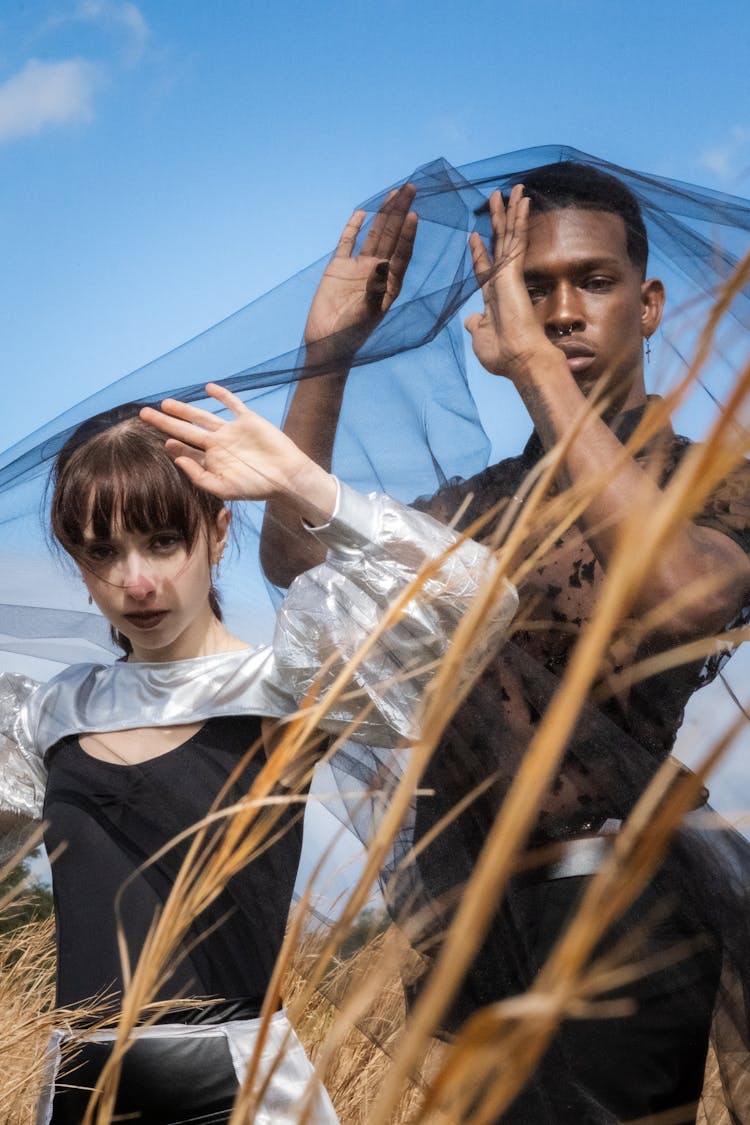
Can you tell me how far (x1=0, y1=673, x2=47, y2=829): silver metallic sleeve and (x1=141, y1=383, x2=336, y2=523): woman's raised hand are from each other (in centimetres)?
81

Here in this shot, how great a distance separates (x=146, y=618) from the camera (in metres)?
2.11

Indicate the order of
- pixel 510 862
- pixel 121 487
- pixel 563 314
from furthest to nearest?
pixel 121 487 → pixel 563 314 → pixel 510 862

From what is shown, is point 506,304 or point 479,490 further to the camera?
point 479,490

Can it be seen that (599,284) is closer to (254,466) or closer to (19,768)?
(254,466)

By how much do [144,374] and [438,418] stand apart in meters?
0.55

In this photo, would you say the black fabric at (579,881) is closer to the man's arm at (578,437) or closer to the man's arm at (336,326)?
the man's arm at (578,437)

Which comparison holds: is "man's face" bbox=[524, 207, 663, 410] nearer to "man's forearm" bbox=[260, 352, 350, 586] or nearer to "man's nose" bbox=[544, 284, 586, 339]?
"man's nose" bbox=[544, 284, 586, 339]

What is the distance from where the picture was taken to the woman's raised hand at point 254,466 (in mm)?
1749

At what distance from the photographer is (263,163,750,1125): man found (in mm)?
1689

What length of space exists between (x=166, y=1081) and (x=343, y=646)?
0.78 m

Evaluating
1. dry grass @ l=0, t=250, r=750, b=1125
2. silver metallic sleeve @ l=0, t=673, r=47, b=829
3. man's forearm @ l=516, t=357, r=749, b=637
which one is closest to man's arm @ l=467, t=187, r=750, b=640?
man's forearm @ l=516, t=357, r=749, b=637

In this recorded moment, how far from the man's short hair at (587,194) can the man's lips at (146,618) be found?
38.2 inches

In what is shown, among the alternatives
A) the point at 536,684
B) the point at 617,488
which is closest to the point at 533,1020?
the point at 617,488

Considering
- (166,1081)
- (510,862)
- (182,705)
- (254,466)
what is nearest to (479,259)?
(254,466)
